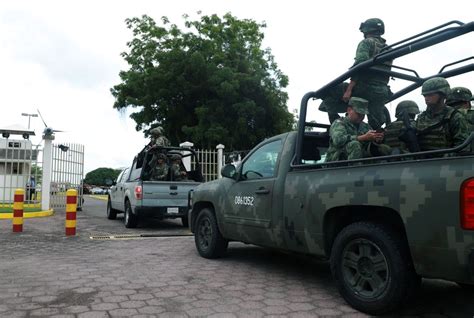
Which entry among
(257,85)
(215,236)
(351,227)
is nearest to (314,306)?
(351,227)

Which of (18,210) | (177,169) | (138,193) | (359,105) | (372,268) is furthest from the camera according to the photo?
(177,169)

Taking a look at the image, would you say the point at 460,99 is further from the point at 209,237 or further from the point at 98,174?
the point at 98,174

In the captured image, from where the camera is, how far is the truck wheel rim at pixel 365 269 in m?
3.68

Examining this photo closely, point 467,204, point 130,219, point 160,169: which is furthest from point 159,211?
point 467,204

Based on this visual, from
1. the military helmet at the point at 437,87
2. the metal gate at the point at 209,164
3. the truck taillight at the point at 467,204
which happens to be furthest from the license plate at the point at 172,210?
the truck taillight at the point at 467,204

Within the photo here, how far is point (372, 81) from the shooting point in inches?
202

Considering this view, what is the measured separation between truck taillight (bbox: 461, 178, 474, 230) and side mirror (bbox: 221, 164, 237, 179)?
3.21 metres

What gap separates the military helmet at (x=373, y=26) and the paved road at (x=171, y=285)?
298cm

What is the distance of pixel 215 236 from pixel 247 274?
98 cm

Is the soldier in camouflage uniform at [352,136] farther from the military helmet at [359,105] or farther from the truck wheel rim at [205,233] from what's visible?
the truck wheel rim at [205,233]

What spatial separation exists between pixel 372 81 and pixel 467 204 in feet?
7.90

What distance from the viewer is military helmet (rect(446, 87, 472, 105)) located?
5230mm

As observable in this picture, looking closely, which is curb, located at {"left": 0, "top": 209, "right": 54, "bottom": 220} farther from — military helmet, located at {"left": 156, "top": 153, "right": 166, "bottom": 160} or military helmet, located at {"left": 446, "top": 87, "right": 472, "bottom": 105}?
military helmet, located at {"left": 446, "top": 87, "right": 472, "bottom": 105}

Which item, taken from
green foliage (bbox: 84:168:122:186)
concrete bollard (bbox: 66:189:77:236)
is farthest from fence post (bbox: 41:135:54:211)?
green foliage (bbox: 84:168:122:186)
